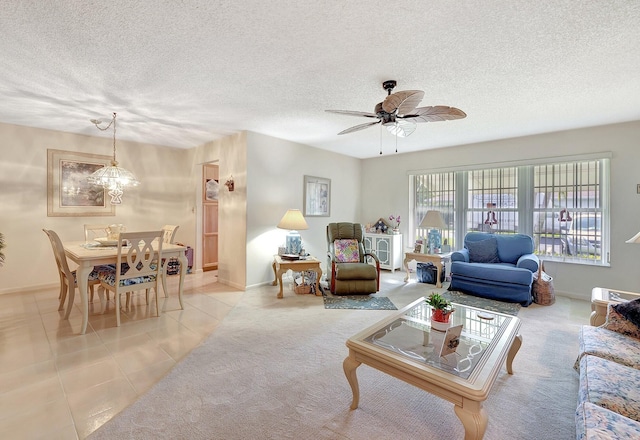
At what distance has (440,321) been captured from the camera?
207 cm

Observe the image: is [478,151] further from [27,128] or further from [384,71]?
[27,128]

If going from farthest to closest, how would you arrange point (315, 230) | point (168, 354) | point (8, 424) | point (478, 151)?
1. point (315, 230)
2. point (478, 151)
3. point (168, 354)
4. point (8, 424)

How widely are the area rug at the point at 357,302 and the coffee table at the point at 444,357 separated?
138cm

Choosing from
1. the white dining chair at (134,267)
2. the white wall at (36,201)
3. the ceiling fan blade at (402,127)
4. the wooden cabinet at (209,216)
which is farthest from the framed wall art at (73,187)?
the ceiling fan blade at (402,127)

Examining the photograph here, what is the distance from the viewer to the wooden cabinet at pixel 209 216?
5621 mm

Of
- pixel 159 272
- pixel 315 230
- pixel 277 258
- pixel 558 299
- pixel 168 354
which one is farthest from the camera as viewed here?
pixel 315 230

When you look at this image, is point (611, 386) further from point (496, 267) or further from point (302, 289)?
point (302, 289)

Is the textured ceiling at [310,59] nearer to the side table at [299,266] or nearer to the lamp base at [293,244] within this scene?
the lamp base at [293,244]

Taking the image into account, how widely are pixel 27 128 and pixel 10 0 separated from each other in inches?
135

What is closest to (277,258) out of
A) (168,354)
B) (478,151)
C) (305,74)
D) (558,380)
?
(168,354)

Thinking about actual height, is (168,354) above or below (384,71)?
below

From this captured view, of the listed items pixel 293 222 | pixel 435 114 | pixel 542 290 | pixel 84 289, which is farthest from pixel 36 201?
pixel 542 290

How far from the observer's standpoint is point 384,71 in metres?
2.50

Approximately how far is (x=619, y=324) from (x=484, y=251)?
7.83ft
